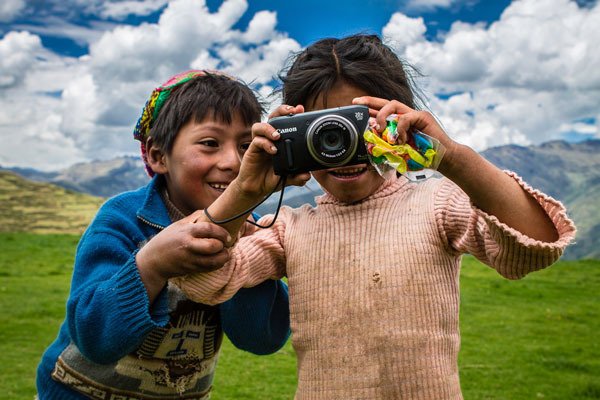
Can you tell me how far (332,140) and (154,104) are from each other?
119cm

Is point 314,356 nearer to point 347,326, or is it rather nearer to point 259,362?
point 347,326

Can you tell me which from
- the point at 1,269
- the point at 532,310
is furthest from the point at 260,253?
the point at 1,269

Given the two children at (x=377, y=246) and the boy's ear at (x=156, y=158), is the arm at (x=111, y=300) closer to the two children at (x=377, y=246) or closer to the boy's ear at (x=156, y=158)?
the two children at (x=377, y=246)

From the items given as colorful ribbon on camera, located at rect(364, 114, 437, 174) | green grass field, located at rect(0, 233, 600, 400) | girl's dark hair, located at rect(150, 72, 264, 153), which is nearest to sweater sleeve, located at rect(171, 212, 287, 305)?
girl's dark hair, located at rect(150, 72, 264, 153)

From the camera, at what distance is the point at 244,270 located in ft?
8.07

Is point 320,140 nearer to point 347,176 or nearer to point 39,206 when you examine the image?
point 347,176

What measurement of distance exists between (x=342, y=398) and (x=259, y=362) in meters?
6.35

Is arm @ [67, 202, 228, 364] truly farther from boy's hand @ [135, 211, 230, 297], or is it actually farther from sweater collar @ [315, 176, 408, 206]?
sweater collar @ [315, 176, 408, 206]

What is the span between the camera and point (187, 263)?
87.2 inches

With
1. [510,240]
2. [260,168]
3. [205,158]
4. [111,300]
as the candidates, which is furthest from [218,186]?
[510,240]

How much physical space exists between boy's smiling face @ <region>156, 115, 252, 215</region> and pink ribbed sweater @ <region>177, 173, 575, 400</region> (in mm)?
305

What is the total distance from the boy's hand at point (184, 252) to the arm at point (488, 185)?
768mm

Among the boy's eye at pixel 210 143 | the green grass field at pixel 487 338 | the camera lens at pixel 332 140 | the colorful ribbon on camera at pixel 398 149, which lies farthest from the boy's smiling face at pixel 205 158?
the green grass field at pixel 487 338

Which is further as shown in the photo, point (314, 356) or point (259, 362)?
point (259, 362)
